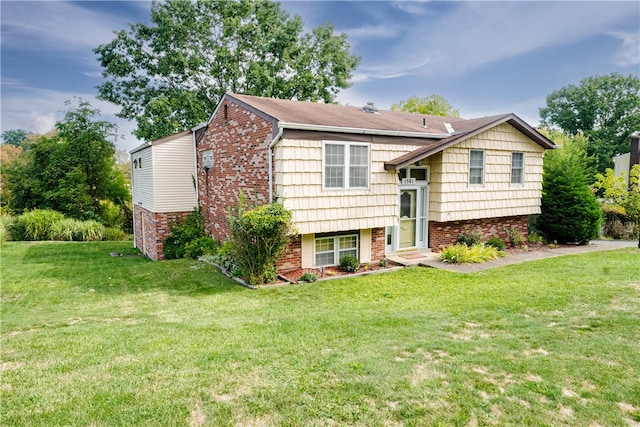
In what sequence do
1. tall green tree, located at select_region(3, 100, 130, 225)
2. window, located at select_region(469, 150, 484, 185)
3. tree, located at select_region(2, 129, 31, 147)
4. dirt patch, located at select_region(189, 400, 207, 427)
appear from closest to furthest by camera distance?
dirt patch, located at select_region(189, 400, 207, 427)
window, located at select_region(469, 150, 484, 185)
tall green tree, located at select_region(3, 100, 130, 225)
tree, located at select_region(2, 129, 31, 147)

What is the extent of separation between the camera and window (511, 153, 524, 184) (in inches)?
564

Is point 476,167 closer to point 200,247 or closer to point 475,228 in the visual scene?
point 475,228

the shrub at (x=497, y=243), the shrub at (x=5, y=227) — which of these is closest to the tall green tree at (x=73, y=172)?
the shrub at (x=5, y=227)

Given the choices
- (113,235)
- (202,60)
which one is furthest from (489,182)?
(113,235)

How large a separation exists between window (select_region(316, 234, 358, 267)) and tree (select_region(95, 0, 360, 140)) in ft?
50.1

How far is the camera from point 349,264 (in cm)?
1107

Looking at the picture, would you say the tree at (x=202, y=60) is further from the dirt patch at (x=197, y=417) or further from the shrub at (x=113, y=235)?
the dirt patch at (x=197, y=417)

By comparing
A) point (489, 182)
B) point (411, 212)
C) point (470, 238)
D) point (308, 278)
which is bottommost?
point (308, 278)

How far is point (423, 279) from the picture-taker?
9992 mm

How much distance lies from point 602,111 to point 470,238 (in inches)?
1489

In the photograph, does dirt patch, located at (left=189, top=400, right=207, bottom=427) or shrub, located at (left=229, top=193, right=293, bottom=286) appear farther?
shrub, located at (left=229, top=193, right=293, bottom=286)

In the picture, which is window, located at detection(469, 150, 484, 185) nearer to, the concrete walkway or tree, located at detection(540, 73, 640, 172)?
the concrete walkway

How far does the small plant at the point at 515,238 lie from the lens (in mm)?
14469

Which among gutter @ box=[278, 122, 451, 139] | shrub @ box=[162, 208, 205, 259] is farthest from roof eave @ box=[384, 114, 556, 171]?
shrub @ box=[162, 208, 205, 259]
